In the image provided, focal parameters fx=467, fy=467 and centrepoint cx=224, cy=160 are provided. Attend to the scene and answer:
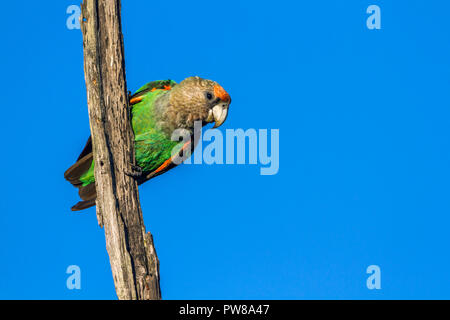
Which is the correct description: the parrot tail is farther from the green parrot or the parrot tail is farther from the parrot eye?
the parrot eye

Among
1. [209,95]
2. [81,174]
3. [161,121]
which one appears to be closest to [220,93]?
[209,95]

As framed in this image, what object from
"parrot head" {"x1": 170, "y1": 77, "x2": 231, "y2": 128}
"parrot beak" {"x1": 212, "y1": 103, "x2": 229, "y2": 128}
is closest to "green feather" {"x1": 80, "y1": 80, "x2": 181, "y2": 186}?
"parrot head" {"x1": 170, "y1": 77, "x2": 231, "y2": 128}

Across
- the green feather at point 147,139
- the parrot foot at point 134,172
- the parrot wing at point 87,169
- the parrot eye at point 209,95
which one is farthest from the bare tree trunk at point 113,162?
the parrot eye at point 209,95

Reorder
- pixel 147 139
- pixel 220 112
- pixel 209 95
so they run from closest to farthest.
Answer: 1. pixel 147 139
2. pixel 209 95
3. pixel 220 112

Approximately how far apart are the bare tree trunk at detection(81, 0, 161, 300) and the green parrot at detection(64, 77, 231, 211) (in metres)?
1.22

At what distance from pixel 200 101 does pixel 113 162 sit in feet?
7.48

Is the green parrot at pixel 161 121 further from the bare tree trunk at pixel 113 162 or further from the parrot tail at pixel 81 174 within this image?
the bare tree trunk at pixel 113 162

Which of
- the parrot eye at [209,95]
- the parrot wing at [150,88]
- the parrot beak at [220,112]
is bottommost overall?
the parrot beak at [220,112]

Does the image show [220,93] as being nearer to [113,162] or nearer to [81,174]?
[113,162]

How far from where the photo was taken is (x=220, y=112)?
8.55 m

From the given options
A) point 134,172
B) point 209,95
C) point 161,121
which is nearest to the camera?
point 134,172

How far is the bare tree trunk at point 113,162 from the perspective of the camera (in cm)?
636

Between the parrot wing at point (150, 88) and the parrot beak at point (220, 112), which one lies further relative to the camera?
the parrot beak at point (220, 112)

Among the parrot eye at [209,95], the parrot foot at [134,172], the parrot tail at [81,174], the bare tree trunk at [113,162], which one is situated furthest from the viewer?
the parrot eye at [209,95]
